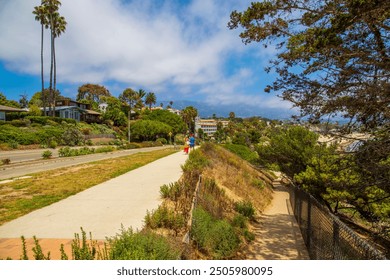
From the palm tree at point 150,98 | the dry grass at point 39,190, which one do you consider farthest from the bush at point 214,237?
the palm tree at point 150,98

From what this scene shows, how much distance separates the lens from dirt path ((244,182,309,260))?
28.4 feet

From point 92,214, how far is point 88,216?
19 cm

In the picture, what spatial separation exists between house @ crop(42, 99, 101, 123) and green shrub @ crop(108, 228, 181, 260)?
66.1 metres

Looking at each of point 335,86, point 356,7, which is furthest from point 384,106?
point 356,7

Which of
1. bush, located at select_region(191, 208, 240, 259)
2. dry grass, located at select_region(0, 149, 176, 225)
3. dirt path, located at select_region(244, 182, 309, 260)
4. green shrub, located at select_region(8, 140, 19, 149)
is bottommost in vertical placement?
dirt path, located at select_region(244, 182, 309, 260)

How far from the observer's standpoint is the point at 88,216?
22.4 feet

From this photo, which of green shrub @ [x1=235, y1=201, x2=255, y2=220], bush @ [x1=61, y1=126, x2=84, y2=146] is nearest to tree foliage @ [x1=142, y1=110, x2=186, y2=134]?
bush @ [x1=61, y1=126, x2=84, y2=146]

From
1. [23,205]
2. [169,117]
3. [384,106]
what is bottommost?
[23,205]

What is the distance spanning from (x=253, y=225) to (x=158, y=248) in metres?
8.79

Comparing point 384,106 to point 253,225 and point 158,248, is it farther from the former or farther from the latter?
point 253,225

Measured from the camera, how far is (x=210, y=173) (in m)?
16.0

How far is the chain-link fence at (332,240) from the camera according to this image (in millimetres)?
4298

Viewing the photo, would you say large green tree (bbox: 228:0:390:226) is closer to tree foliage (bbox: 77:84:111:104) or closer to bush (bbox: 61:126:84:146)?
bush (bbox: 61:126:84:146)

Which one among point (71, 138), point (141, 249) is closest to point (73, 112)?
point (71, 138)
